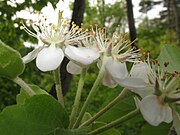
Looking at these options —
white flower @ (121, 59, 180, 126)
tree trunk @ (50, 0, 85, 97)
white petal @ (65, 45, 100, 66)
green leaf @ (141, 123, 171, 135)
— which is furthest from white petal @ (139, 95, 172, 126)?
tree trunk @ (50, 0, 85, 97)

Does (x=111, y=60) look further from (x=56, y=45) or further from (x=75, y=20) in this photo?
(x=75, y=20)

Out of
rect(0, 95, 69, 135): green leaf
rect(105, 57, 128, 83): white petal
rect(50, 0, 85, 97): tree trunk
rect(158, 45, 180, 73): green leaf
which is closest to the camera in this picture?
rect(0, 95, 69, 135): green leaf

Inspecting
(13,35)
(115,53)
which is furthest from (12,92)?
(115,53)

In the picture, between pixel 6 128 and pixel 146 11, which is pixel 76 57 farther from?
pixel 146 11

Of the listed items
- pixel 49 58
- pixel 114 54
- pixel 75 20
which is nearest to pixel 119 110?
pixel 114 54

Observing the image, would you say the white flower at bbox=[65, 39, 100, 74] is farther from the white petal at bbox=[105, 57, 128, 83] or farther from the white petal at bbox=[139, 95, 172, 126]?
the white petal at bbox=[139, 95, 172, 126]

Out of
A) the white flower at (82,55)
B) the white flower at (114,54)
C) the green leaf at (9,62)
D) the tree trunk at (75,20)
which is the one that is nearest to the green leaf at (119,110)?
the white flower at (114,54)
